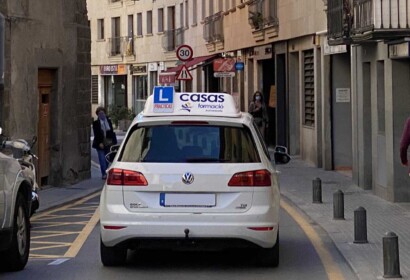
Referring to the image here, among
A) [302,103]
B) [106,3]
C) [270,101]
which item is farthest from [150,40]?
[302,103]

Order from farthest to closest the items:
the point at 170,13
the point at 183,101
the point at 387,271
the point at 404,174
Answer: the point at 170,13, the point at 404,174, the point at 183,101, the point at 387,271

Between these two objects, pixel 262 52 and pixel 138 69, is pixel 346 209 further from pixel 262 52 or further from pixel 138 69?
pixel 138 69

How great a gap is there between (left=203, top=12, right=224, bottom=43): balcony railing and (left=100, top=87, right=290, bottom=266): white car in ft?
115

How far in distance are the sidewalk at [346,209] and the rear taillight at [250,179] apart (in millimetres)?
1342

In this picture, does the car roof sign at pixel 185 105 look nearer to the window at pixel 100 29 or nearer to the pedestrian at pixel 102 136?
the pedestrian at pixel 102 136

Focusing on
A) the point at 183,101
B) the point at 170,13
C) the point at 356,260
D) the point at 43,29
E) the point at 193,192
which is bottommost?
the point at 356,260

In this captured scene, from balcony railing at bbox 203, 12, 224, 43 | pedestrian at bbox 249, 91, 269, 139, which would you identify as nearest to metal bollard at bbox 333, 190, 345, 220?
pedestrian at bbox 249, 91, 269, 139

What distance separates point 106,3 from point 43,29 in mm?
45250

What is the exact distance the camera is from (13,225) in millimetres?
10609

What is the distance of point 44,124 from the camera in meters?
22.9

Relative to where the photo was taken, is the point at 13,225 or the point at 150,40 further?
the point at 150,40

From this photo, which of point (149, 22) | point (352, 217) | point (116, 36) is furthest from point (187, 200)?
point (116, 36)

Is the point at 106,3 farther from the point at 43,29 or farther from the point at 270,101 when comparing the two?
the point at 43,29

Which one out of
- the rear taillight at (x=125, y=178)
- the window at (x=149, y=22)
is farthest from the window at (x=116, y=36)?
the rear taillight at (x=125, y=178)
